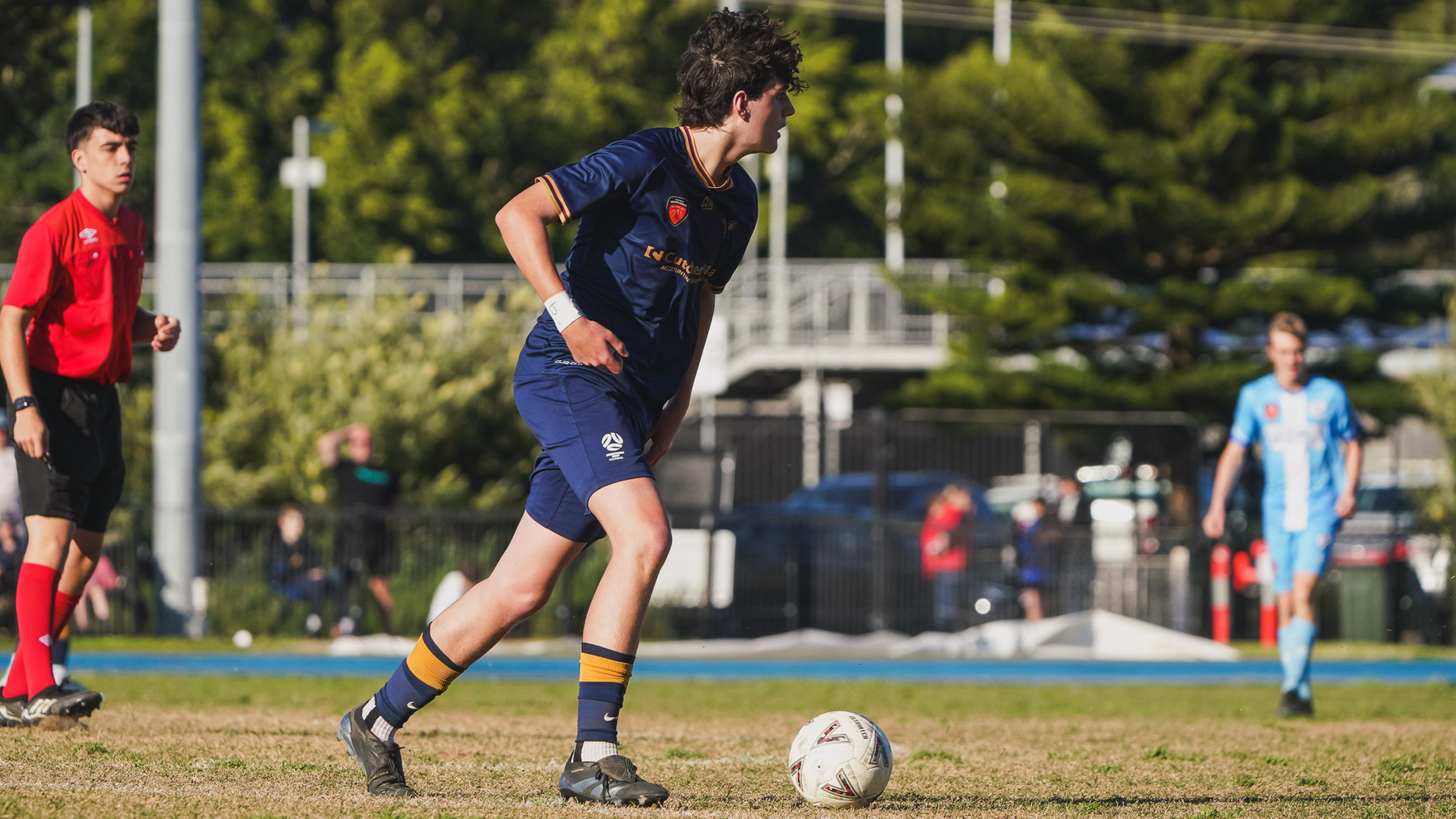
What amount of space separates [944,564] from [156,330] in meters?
11.9

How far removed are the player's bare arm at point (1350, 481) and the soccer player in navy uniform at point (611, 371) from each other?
5315 mm

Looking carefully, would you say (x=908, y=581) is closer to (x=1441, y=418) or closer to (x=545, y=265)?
(x=1441, y=418)

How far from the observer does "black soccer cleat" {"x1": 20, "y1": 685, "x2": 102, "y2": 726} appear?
6.26 meters

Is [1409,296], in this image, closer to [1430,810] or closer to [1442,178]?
[1442,178]

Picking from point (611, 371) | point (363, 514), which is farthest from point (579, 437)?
point (363, 514)

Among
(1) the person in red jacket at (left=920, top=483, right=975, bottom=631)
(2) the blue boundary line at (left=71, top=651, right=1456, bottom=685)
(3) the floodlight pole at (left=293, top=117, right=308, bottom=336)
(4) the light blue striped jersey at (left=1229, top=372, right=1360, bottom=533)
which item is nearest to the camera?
(4) the light blue striped jersey at (left=1229, top=372, right=1360, bottom=533)

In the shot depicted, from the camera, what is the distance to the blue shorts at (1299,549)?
914 centimetres

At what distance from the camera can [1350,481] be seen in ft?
30.2

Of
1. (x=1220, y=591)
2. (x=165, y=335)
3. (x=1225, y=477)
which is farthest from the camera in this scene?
(x=1220, y=591)

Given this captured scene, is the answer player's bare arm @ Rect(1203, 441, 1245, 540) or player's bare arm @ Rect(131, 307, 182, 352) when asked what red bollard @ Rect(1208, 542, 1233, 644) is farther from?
player's bare arm @ Rect(131, 307, 182, 352)

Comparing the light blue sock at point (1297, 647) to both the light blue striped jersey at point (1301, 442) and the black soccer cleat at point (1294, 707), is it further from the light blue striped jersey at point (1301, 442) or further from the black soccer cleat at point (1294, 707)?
the light blue striped jersey at point (1301, 442)

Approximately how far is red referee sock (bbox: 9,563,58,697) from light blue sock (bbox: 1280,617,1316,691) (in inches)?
238

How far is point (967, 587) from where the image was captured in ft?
58.0

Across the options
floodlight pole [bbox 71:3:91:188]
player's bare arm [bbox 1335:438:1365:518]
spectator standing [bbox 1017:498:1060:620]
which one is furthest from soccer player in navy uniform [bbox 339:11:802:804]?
floodlight pole [bbox 71:3:91:188]
